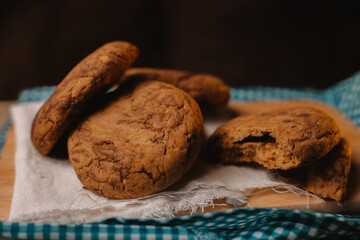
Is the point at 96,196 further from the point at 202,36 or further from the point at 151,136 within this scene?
the point at 202,36

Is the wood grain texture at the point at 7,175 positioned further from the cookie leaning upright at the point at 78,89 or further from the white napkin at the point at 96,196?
the cookie leaning upright at the point at 78,89

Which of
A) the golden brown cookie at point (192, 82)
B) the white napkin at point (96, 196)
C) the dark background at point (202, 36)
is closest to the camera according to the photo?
the white napkin at point (96, 196)

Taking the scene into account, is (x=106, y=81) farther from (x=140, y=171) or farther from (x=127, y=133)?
(x=140, y=171)

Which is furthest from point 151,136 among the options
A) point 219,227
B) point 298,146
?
point 298,146

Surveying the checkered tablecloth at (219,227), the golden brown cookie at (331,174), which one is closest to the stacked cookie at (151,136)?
the golden brown cookie at (331,174)

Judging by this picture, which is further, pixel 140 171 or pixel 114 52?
pixel 114 52

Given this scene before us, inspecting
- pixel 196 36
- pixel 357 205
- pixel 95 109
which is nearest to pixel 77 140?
pixel 95 109
